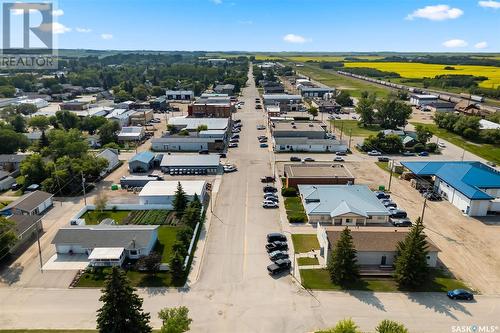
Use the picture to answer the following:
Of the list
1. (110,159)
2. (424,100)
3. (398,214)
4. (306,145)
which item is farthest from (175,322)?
(424,100)

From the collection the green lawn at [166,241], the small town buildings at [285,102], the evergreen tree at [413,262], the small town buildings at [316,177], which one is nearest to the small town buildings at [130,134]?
the small town buildings at [316,177]

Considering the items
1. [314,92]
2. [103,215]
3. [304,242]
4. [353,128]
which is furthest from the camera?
[314,92]

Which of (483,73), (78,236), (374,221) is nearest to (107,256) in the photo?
(78,236)

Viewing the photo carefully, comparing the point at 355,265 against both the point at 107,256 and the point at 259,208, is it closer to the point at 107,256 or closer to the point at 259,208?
the point at 259,208

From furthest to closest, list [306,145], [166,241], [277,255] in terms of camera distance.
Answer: [306,145]
[166,241]
[277,255]

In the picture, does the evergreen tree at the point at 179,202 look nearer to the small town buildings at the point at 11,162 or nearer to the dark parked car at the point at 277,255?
the dark parked car at the point at 277,255

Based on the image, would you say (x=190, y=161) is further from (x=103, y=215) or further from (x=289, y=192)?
(x=103, y=215)
